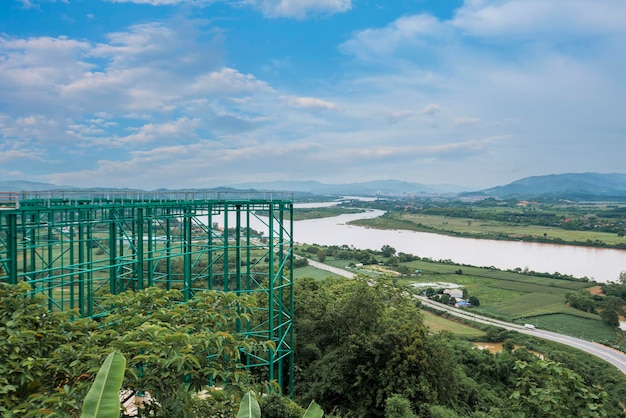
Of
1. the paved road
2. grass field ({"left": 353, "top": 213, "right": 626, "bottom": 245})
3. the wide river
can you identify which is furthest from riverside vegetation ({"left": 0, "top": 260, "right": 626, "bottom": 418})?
grass field ({"left": 353, "top": 213, "right": 626, "bottom": 245})

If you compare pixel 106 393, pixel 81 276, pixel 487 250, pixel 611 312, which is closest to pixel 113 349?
pixel 106 393

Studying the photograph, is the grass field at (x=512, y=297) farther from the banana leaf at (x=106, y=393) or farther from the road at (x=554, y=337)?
the banana leaf at (x=106, y=393)

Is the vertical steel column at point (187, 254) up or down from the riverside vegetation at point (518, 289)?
up

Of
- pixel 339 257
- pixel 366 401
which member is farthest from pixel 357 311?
pixel 339 257

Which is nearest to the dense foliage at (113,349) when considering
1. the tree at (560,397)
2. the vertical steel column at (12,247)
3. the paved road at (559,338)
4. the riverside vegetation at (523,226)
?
the vertical steel column at (12,247)

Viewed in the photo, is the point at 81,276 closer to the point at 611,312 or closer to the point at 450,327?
the point at 450,327

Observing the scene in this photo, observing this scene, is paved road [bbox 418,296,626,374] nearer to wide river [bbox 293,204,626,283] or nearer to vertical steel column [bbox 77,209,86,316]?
wide river [bbox 293,204,626,283]
